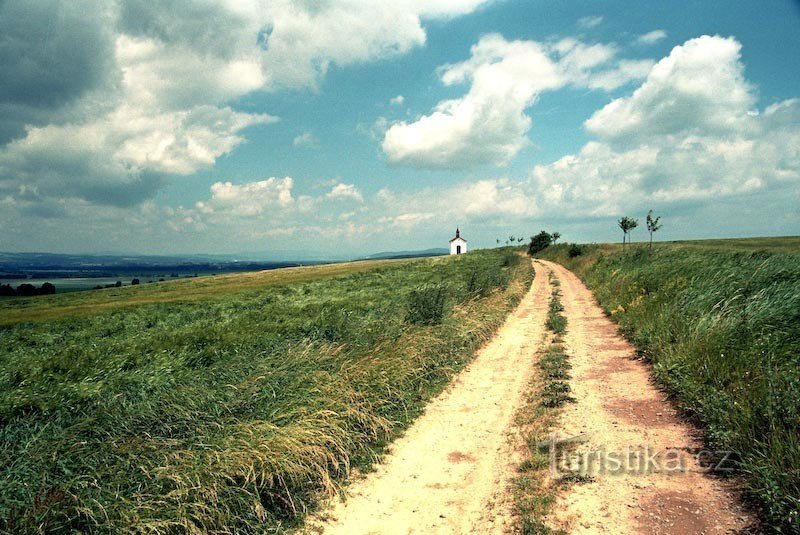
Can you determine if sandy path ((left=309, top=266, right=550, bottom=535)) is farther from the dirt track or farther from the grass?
the grass

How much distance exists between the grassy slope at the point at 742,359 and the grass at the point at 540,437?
2.17 meters

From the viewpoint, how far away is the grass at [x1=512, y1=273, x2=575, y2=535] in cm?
499

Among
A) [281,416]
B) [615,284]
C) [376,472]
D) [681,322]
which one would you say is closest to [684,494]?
[376,472]

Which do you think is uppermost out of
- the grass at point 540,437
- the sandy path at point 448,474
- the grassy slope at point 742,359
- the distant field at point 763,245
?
the distant field at point 763,245

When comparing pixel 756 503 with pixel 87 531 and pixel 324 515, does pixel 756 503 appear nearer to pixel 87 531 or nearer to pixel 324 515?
pixel 324 515

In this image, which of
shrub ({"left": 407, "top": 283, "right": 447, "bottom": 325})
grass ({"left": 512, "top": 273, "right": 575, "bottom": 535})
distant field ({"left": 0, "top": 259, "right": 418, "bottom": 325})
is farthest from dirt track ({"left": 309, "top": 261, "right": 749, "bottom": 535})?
distant field ({"left": 0, "top": 259, "right": 418, "bottom": 325})

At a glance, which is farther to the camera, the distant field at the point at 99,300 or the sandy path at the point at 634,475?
the distant field at the point at 99,300

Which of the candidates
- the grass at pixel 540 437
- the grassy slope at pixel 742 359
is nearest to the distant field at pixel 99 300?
the grass at pixel 540 437

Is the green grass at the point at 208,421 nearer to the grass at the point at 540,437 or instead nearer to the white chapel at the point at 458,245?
the grass at the point at 540,437

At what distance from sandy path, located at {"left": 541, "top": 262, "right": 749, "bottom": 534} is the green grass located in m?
3.31

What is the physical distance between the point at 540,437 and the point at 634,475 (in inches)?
61.2

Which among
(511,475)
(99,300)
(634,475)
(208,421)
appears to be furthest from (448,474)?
(99,300)

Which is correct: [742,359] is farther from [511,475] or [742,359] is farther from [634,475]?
[511,475]

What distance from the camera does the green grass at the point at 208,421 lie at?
4543mm
